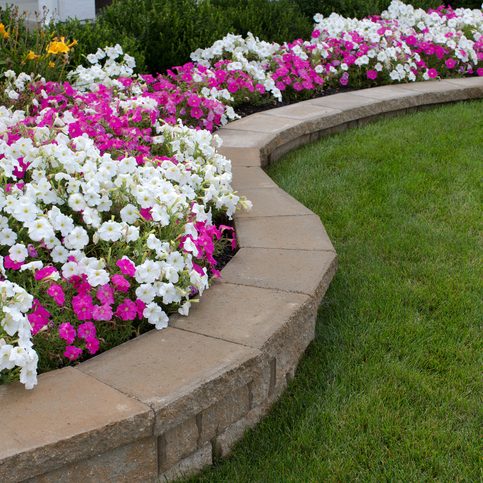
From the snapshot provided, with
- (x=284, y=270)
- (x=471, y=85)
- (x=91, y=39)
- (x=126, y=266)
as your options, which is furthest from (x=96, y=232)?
(x=471, y=85)

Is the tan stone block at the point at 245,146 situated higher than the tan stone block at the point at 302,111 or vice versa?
the tan stone block at the point at 302,111

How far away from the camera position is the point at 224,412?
8.05ft

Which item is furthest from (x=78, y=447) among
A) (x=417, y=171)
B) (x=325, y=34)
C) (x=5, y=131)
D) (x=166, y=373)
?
(x=325, y=34)

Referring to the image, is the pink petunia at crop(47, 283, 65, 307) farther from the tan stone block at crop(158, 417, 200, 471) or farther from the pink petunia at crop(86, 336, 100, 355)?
the tan stone block at crop(158, 417, 200, 471)

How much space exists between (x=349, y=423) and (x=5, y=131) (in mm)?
2131

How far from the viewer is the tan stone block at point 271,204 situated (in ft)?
12.4

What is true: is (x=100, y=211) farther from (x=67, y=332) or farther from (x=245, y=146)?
(x=245, y=146)

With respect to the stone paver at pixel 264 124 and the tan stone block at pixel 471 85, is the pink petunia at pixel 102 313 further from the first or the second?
the tan stone block at pixel 471 85

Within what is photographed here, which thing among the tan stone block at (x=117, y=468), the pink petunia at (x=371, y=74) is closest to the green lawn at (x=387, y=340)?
the tan stone block at (x=117, y=468)

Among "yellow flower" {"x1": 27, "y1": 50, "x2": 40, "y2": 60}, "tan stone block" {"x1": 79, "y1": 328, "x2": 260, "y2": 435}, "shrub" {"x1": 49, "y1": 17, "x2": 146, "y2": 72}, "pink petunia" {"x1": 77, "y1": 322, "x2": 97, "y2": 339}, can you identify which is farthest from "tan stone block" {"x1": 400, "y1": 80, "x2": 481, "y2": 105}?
"pink petunia" {"x1": 77, "y1": 322, "x2": 97, "y2": 339}

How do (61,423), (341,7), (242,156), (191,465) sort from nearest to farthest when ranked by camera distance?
1. (61,423)
2. (191,465)
3. (242,156)
4. (341,7)

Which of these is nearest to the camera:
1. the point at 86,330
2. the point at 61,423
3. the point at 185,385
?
the point at 61,423

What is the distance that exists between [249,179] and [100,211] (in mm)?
1404

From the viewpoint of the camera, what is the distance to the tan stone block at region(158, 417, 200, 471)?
2.30 meters
